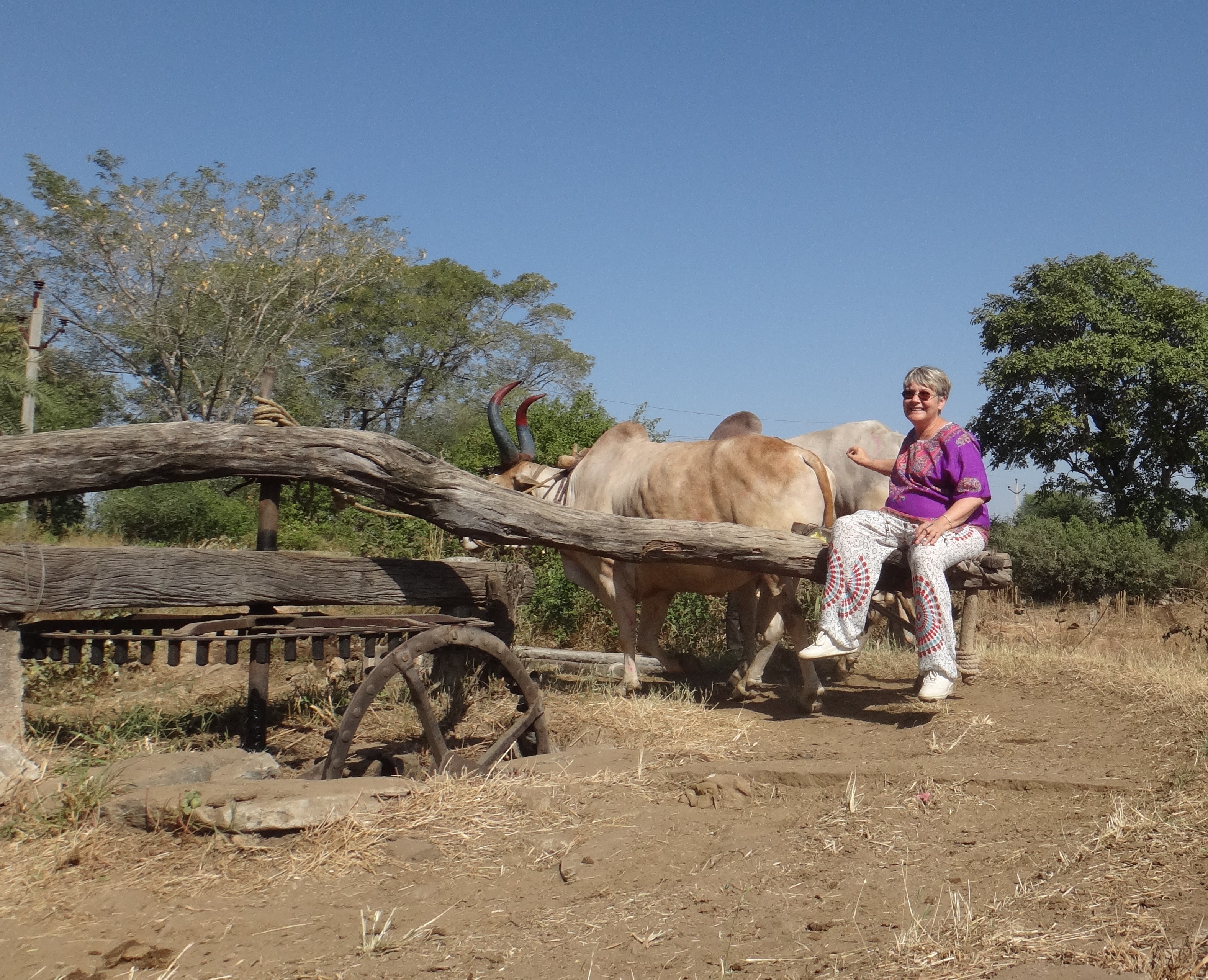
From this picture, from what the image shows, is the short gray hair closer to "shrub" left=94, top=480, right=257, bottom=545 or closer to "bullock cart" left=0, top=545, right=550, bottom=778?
"bullock cart" left=0, top=545, right=550, bottom=778

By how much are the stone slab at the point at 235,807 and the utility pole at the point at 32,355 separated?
11604 mm

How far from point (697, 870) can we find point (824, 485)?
3378 mm

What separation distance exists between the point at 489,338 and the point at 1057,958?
27.7 m

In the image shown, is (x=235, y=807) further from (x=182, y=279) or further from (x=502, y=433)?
(x=182, y=279)

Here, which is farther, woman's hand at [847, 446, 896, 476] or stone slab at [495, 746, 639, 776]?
woman's hand at [847, 446, 896, 476]

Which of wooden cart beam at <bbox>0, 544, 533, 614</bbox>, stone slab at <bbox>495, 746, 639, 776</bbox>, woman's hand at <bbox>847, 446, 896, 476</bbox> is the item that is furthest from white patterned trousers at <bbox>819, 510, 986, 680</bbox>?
wooden cart beam at <bbox>0, 544, 533, 614</bbox>

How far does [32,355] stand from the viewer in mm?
16906

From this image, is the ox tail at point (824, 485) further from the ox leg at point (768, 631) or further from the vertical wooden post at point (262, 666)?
the vertical wooden post at point (262, 666)

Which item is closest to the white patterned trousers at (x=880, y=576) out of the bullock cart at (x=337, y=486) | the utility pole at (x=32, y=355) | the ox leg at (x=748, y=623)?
the bullock cart at (x=337, y=486)

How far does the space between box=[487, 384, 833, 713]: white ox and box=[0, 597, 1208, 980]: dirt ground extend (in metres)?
1.50

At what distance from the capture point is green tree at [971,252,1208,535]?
17.1 metres

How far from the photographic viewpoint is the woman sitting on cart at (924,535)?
207 inches

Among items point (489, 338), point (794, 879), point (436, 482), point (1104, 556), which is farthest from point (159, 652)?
point (489, 338)

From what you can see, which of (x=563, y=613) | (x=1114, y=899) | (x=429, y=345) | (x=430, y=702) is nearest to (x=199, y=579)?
(x=430, y=702)
